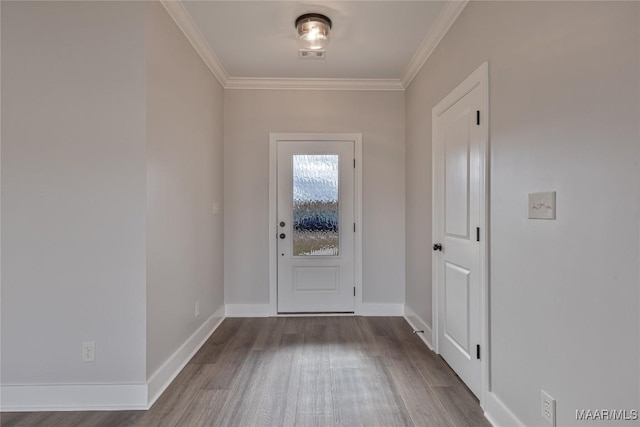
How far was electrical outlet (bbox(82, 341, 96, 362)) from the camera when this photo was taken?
1.97 metres

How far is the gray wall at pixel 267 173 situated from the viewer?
3.71 m

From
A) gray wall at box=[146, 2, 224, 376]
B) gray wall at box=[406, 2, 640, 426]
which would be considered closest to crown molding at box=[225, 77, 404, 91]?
gray wall at box=[146, 2, 224, 376]

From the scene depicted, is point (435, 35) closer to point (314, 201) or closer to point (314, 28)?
point (314, 28)

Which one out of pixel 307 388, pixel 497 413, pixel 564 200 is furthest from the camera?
pixel 307 388

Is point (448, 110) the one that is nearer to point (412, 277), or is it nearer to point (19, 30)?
point (412, 277)

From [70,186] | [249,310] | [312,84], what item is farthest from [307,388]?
[312,84]

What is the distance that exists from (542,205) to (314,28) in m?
1.99

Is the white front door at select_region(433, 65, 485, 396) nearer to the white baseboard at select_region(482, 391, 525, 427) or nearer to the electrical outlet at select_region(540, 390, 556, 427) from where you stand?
the white baseboard at select_region(482, 391, 525, 427)

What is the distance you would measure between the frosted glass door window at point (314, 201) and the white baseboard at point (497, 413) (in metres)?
2.18

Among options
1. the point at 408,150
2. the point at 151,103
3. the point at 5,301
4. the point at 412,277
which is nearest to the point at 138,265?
the point at 5,301

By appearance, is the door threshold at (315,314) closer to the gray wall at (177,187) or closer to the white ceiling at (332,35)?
the gray wall at (177,187)

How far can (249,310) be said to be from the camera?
3.71m

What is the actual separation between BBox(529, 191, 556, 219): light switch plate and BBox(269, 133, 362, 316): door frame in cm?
228

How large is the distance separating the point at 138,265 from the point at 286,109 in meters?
2.40
